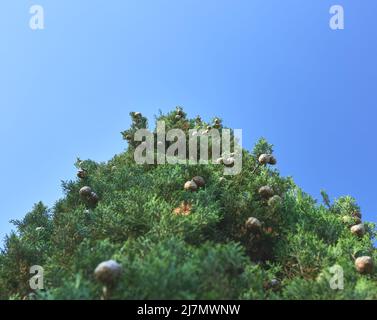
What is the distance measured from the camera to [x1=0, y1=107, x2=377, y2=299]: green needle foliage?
496 centimetres

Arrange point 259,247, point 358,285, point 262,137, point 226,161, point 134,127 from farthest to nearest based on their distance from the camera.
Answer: point 134,127 < point 262,137 < point 226,161 < point 259,247 < point 358,285

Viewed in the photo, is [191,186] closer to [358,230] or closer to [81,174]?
[358,230]

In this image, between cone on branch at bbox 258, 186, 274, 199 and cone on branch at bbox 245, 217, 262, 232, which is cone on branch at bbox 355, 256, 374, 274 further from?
cone on branch at bbox 258, 186, 274, 199

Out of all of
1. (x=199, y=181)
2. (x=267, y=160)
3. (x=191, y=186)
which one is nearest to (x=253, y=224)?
(x=191, y=186)

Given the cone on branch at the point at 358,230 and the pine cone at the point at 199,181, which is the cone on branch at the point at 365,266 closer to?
the cone on branch at the point at 358,230

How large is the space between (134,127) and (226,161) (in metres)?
5.66

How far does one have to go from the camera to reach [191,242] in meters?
6.70

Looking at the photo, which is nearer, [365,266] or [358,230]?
[365,266]

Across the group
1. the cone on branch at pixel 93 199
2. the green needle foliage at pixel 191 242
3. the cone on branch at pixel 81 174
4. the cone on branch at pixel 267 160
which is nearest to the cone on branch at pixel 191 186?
the green needle foliage at pixel 191 242

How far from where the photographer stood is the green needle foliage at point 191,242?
4.96 m

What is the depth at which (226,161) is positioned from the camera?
10812 mm

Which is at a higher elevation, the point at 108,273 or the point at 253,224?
the point at 253,224
